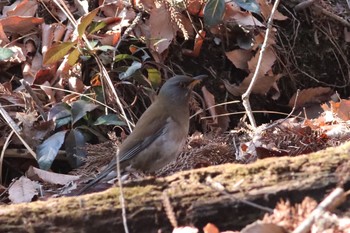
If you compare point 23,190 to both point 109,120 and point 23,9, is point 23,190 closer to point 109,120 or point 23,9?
point 109,120

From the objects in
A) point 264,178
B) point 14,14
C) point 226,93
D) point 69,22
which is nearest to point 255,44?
point 226,93

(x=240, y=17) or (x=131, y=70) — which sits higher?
(x=240, y=17)

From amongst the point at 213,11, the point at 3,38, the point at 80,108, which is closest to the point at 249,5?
the point at 213,11

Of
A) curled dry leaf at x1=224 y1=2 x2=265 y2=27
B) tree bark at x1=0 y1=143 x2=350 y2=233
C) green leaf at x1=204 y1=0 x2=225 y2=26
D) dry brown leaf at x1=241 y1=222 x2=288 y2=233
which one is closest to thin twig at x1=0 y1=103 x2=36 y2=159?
green leaf at x1=204 y1=0 x2=225 y2=26

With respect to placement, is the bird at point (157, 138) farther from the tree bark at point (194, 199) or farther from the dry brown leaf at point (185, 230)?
the dry brown leaf at point (185, 230)

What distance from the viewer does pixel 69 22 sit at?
4.93 metres

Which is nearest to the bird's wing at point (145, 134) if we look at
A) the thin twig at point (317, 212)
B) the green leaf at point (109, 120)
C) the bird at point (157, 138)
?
the bird at point (157, 138)

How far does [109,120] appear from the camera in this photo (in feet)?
14.3

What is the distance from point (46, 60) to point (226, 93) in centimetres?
138

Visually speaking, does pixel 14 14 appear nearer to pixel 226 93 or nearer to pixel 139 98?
pixel 139 98

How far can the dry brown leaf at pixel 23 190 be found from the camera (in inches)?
143

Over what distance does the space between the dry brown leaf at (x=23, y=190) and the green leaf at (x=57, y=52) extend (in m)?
0.93

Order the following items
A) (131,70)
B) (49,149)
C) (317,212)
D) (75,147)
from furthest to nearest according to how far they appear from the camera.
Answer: (131,70), (75,147), (49,149), (317,212)

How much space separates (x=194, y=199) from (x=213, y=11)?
8.90ft
